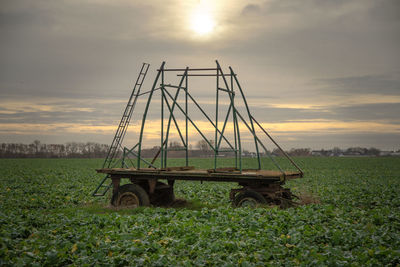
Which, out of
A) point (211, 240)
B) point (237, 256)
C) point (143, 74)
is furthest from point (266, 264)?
point (143, 74)

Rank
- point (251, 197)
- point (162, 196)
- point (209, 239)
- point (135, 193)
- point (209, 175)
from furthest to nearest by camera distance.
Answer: point (162, 196), point (135, 193), point (209, 175), point (251, 197), point (209, 239)

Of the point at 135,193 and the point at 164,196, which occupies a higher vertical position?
the point at 135,193

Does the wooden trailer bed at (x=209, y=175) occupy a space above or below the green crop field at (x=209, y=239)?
above

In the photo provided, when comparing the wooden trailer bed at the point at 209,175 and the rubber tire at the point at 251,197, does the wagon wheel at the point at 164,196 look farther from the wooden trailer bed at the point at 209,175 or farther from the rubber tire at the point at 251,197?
the rubber tire at the point at 251,197

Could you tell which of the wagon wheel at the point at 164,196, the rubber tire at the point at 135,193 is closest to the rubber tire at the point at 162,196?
the wagon wheel at the point at 164,196

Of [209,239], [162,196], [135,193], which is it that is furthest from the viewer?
[162,196]

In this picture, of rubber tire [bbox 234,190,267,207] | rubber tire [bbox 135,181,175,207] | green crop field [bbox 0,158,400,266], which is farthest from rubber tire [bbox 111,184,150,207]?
rubber tire [bbox 234,190,267,207]

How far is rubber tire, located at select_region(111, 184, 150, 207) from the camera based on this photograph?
12680mm

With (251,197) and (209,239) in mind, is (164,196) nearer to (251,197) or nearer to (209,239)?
(251,197)

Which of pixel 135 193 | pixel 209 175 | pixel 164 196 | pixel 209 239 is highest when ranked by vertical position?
pixel 209 175

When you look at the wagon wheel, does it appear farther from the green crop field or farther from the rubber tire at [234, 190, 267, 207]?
the rubber tire at [234, 190, 267, 207]

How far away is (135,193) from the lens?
12781mm

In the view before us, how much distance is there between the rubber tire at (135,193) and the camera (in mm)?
12680

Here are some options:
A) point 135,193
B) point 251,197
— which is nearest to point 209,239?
A: point 251,197
